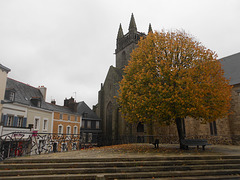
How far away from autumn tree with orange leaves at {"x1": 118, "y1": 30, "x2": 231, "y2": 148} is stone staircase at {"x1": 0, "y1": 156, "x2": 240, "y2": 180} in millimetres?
3282

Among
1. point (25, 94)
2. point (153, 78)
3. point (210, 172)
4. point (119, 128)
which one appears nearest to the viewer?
point (210, 172)

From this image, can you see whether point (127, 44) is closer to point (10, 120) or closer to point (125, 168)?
point (10, 120)

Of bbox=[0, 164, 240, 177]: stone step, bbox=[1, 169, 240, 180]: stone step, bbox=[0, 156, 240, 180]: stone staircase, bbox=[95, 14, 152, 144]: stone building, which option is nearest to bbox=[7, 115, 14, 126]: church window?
bbox=[0, 156, 240, 180]: stone staircase

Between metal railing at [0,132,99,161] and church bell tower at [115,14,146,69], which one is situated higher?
church bell tower at [115,14,146,69]

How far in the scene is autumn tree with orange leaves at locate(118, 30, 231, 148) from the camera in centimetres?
1008

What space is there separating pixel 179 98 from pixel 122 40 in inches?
1442

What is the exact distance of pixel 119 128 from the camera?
31281mm

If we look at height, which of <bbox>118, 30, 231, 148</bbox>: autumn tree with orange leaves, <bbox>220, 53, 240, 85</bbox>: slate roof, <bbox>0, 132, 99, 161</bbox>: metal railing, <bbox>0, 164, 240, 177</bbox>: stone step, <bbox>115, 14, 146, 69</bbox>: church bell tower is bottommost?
<bbox>0, 164, 240, 177</bbox>: stone step

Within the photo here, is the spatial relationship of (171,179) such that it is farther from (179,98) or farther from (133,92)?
(133,92)

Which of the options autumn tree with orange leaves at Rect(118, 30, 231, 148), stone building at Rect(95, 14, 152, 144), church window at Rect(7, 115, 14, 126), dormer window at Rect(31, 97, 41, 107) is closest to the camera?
autumn tree with orange leaves at Rect(118, 30, 231, 148)

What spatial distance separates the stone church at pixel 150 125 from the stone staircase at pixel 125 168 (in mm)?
7472

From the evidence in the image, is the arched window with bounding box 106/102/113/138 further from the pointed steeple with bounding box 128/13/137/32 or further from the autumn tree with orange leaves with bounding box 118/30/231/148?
the autumn tree with orange leaves with bounding box 118/30/231/148

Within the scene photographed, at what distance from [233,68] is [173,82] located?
519 inches

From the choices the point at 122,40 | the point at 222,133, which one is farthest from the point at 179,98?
the point at 122,40
